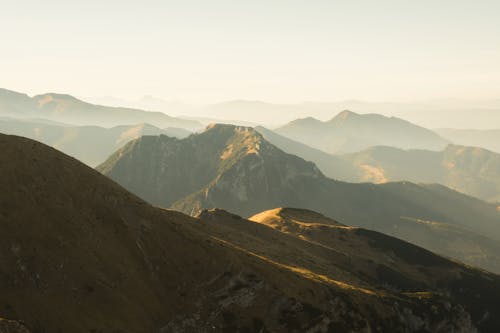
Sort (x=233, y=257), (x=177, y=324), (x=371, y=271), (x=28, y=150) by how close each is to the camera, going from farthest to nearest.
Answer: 1. (x=371, y=271)
2. (x=233, y=257)
3. (x=28, y=150)
4. (x=177, y=324)

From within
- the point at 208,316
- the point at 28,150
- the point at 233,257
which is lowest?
the point at 208,316

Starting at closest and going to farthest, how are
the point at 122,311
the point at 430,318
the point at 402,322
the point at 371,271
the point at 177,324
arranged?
the point at 122,311, the point at 177,324, the point at 402,322, the point at 430,318, the point at 371,271

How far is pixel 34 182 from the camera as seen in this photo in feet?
298

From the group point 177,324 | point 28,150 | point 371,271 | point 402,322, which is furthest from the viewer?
point 371,271

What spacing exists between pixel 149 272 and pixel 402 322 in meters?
81.0

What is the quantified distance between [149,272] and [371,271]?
13500 centimetres

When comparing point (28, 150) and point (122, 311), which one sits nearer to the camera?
point (122, 311)

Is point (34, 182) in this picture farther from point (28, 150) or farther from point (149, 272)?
point (149, 272)

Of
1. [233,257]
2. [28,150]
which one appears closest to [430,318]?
[233,257]

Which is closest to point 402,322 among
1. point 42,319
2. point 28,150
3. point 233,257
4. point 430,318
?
point 430,318

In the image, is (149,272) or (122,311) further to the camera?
(149,272)

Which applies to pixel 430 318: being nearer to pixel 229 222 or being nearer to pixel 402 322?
pixel 402 322

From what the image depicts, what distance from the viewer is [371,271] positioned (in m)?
196

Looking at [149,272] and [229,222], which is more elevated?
[149,272]
